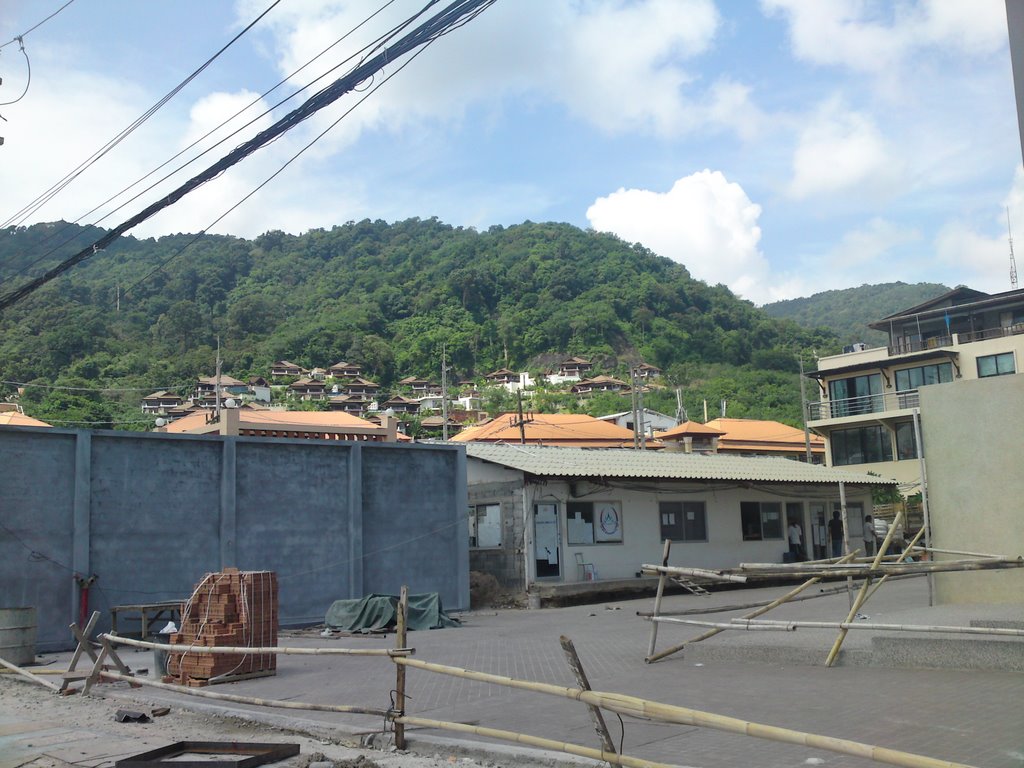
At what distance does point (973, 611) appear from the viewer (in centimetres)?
1227

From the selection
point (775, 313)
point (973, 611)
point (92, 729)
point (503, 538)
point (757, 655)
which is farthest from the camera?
point (775, 313)

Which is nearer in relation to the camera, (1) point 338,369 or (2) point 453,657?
(2) point 453,657

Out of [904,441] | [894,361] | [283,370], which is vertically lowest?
[904,441]

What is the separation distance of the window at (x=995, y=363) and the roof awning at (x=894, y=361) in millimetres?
1449

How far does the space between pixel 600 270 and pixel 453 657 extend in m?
107

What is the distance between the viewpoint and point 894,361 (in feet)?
174

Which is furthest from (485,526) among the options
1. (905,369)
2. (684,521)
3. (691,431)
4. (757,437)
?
(757,437)

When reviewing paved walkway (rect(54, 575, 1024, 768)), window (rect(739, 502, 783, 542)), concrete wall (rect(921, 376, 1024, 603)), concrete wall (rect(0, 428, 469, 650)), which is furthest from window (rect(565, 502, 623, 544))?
concrete wall (rect(921, 376, 1024, 603))

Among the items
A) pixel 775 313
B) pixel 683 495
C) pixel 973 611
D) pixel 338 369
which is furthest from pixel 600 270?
pixel 973 611

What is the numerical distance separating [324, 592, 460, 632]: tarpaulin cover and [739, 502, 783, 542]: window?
1200cm

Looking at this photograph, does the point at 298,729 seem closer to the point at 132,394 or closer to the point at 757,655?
the point at 757,655

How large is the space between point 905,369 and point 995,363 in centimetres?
471

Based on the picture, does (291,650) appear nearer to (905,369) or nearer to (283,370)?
(905,369)

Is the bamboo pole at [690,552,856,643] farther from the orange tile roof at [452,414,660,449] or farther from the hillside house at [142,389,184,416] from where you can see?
the hillside house at [142,389,184,416]
